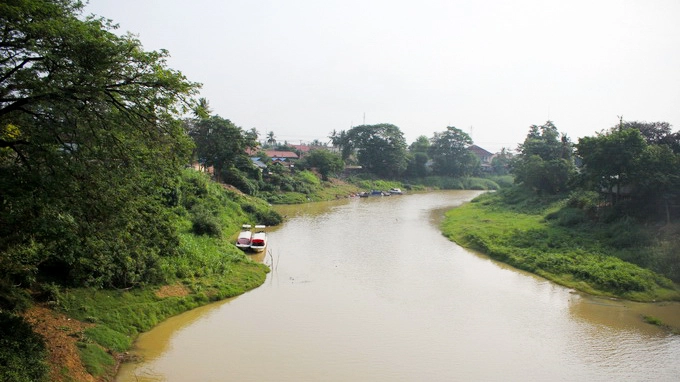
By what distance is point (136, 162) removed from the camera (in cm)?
1104

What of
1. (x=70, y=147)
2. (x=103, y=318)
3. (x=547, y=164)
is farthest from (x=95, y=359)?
(x=547, y=164)

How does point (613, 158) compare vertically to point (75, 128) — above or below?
above

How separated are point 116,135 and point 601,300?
64.2ft

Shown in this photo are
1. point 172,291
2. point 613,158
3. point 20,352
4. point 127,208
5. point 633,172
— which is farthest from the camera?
point 613,158

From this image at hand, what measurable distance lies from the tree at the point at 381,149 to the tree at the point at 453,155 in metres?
7.34

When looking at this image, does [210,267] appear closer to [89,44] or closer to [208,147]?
[89,44]

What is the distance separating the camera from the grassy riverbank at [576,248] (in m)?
21.1

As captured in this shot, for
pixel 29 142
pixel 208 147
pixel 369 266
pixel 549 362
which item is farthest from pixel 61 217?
pixel 208 147

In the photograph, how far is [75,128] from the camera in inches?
395

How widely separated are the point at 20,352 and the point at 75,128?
4700 millimetres

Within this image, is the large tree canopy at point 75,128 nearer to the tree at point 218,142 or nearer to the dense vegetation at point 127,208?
the dense vegetation at point 127,208

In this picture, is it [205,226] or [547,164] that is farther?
[547,164]

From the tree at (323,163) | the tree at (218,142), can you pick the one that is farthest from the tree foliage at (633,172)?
the tree at (323,163)

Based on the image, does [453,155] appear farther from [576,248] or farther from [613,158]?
[576,248]
